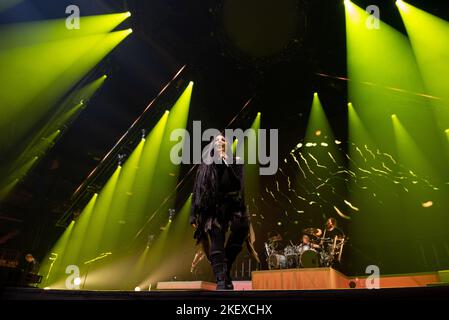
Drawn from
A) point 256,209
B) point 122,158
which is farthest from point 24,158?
point 256,209

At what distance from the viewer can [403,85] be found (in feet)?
21.8

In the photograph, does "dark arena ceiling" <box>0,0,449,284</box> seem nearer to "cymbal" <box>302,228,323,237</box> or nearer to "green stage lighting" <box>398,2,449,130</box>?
"green stage lighting" <box>398,2,449,130</box>

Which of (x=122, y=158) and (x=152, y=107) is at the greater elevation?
(x=152, y=107)

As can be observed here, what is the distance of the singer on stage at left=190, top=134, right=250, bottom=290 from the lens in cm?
235

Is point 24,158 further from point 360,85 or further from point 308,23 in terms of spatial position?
point 360,85

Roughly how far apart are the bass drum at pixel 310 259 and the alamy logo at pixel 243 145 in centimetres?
371

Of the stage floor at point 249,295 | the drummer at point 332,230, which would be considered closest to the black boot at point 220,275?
the stage floor at point 249,295

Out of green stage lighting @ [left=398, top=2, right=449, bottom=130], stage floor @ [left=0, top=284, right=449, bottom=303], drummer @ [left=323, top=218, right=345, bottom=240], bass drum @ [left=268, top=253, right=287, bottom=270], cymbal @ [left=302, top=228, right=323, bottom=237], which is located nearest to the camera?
stage floor @ [left=0, top=284, right=449, bottom=303]

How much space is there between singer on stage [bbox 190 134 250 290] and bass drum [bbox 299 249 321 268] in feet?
7.97

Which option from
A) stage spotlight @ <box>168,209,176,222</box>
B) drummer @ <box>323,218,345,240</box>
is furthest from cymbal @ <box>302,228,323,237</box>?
stage spotlight @ <box>168,209,176,222</box>

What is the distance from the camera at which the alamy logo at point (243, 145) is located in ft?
27.2

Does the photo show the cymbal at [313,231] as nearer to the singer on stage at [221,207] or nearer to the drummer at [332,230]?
the drummer at [332,230]
